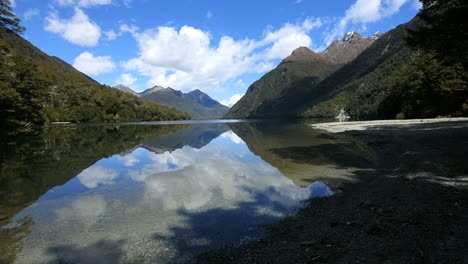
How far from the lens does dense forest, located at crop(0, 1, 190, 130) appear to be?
185ft

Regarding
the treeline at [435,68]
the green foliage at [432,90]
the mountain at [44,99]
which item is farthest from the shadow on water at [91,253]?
the green foliage at [432,90]

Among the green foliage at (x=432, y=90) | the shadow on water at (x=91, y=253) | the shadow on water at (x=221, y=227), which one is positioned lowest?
the shadow on water at (x=221, y=227)

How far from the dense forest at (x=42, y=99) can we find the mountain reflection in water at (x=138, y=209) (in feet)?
129

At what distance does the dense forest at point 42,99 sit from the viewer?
56.3 metres

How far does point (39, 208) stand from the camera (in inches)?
550

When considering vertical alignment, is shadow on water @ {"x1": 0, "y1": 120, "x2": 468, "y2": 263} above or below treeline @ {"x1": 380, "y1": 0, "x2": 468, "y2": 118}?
below

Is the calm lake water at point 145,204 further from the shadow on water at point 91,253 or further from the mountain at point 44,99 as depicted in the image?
the mountain at point 44,99

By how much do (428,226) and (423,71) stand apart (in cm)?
7450

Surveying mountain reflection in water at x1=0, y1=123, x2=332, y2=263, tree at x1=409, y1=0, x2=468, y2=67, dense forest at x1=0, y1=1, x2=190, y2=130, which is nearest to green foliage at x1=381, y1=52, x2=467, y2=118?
tree at x1=409, y1=0, x2=468, y2=67

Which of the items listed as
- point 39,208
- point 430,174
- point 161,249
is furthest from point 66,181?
point 430,174

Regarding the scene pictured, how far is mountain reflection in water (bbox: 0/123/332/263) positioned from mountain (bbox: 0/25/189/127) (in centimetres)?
3932

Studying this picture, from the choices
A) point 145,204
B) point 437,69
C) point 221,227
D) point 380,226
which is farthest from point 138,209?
point 437,69

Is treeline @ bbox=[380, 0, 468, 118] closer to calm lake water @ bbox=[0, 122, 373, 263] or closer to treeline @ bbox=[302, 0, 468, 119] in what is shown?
treeline @ bbox=[302, 0, 468, 119]

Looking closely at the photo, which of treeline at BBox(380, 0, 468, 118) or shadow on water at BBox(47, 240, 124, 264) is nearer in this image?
shadow on water at BBox(47, 240, 124, 264)
